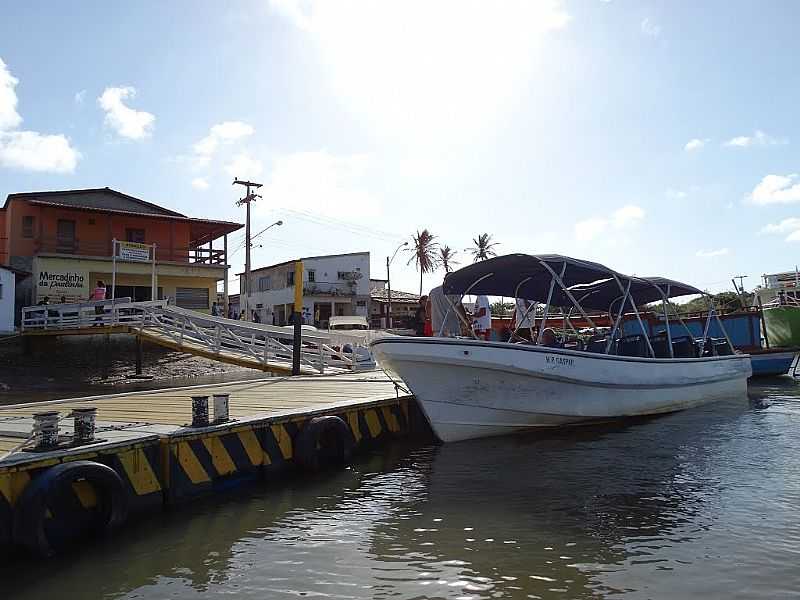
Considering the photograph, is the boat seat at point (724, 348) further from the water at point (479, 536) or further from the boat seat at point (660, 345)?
the water at point (479, 536)

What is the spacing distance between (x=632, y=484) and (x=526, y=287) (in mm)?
6482

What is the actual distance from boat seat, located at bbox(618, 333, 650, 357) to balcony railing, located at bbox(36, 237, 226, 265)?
84.8ft

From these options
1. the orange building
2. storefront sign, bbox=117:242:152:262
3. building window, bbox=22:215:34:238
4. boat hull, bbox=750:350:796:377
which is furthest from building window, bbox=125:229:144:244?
boat hull, bbox=750:350:796:377

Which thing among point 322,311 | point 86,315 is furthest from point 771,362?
point 322,311

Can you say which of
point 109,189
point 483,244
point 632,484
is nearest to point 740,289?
point 632,484

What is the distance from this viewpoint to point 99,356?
25703 mm

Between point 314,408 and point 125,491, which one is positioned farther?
point 314,408

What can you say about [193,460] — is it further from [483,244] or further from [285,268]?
[483,244]

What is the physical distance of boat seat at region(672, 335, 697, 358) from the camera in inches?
616

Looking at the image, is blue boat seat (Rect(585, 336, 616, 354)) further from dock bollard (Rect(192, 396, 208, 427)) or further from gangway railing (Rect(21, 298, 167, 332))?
gangway railing (Rect(21, 298, 167, 332))

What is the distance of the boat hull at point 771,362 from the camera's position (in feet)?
74.5

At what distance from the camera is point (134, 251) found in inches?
1226

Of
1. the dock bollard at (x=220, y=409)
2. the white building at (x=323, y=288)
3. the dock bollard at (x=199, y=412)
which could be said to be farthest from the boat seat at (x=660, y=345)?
the white building at (x=323, y=288)

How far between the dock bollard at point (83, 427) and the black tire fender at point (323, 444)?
121 inches
